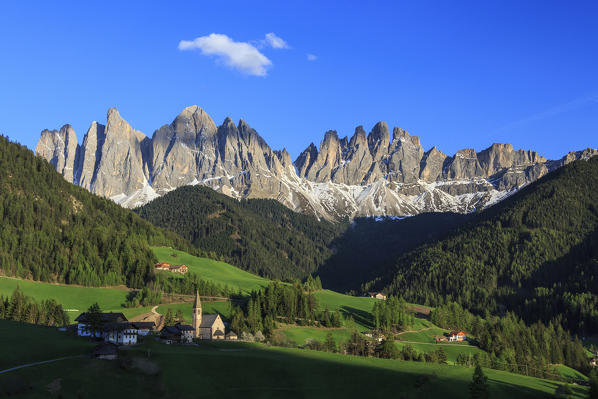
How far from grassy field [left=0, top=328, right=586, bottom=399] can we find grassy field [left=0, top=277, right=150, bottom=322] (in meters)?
57.0

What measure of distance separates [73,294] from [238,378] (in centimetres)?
10346

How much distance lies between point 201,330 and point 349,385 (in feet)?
188

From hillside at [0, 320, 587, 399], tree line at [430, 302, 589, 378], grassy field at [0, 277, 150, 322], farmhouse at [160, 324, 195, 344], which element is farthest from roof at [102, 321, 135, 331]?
tree line at [430, 302, 589, 378]

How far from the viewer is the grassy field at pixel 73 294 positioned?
163 meters

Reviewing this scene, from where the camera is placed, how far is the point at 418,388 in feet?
297

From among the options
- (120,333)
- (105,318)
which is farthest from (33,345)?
(105,318)

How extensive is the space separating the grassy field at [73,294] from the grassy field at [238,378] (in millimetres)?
56964

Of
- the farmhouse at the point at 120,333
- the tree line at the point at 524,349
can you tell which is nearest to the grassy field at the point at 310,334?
the tree line at the point at 524,349

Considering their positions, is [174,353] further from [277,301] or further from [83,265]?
[83,265]

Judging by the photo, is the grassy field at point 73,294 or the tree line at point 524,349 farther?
the grassy field at point 73,294

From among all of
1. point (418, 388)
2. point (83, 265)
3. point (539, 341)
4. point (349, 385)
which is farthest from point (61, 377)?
point (539, 341)

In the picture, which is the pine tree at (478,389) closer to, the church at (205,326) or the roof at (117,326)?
the roof at (117,326)

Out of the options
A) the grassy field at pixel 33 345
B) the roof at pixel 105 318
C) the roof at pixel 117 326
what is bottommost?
the grassy field at pixel 33 345

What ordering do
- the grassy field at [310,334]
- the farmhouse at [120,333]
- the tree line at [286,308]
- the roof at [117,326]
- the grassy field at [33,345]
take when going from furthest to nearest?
the tree line at [286,308], the grassy field at [310,334], the roof at [117,326], the farmhouse at [120,333], the grassy field at [33,345]
